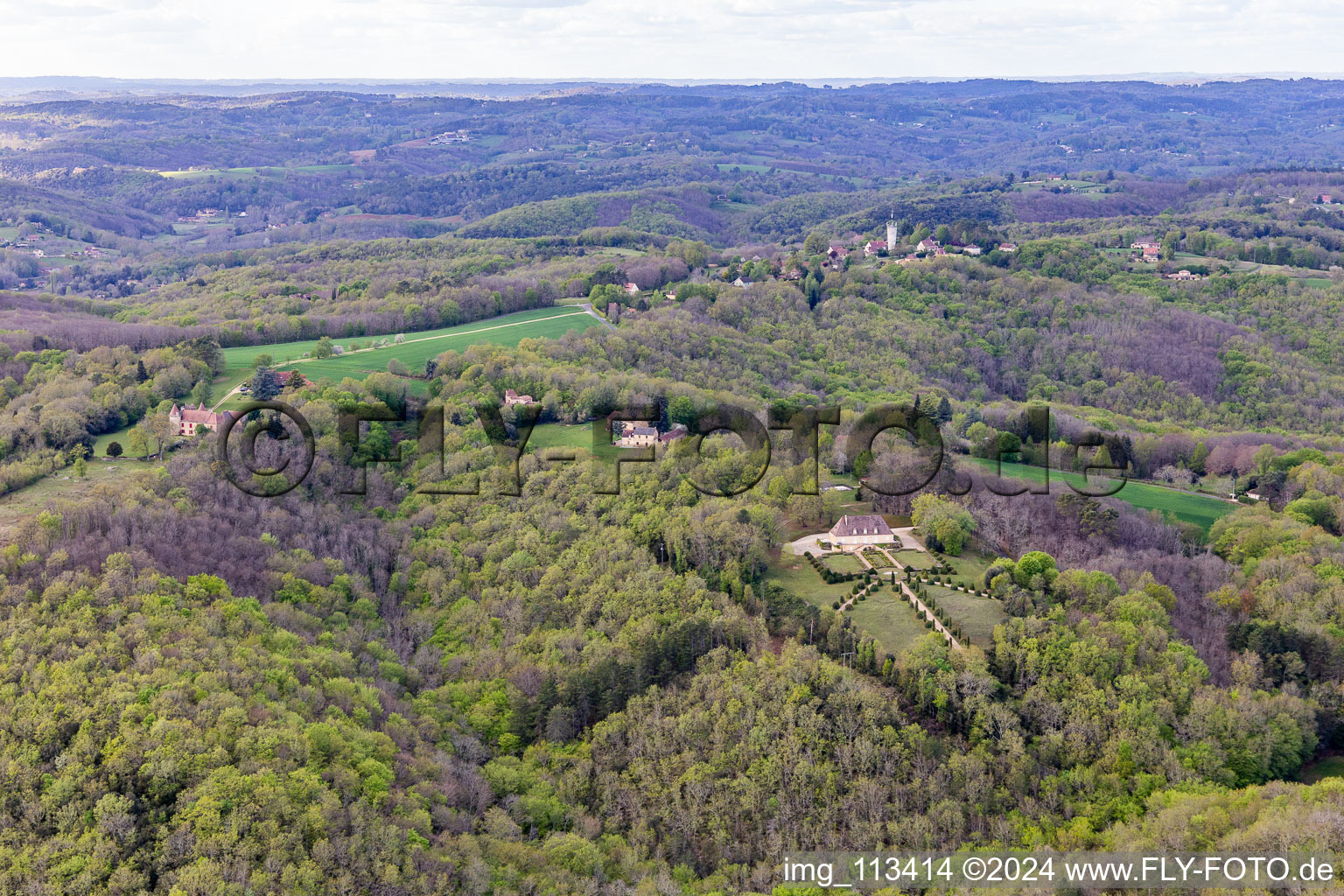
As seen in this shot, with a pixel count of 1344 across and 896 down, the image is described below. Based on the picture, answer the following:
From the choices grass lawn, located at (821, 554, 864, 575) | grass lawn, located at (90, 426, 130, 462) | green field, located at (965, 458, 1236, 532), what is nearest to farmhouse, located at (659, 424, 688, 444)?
grass lawn, located at (821, 554, 864, 575)

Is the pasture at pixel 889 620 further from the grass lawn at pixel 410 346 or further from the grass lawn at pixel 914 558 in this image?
the grass lawn at pixel 410 346

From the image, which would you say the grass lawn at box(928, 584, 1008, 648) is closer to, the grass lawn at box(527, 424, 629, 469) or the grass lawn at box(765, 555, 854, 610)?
the grass lawn at box(765, 555, 854, 610)

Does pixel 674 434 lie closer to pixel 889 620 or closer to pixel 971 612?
pixel 889 620

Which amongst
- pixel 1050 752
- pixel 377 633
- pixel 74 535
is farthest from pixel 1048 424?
pixel 74 535

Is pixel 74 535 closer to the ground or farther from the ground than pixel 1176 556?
farther from the ground

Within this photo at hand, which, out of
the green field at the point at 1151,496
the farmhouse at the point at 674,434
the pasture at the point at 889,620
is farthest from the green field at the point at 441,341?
the pasture at the point at 889,620

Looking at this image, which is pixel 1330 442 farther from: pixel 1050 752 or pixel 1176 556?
pixel 1050 752
